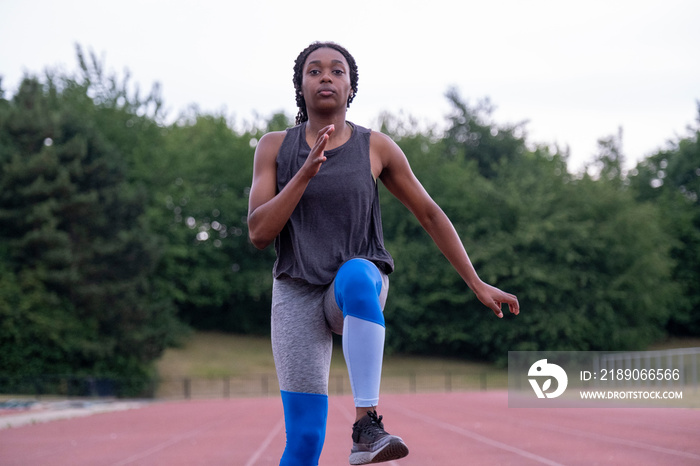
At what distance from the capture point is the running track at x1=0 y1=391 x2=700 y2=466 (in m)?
9.70

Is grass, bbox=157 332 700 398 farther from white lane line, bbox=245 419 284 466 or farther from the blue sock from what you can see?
the blue sock

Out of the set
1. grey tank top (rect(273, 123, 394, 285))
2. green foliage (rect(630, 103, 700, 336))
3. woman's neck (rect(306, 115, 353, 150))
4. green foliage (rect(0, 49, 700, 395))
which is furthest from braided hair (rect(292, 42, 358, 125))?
green foliage (rect(630, 103, 700, 336))

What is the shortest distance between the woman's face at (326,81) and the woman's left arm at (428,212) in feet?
0.67

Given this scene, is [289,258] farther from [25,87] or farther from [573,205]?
[573,205]

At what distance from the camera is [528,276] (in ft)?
153

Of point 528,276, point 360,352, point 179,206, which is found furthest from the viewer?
point 179,206

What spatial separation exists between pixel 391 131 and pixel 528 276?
14.6 meters

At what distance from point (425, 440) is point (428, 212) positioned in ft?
32.2

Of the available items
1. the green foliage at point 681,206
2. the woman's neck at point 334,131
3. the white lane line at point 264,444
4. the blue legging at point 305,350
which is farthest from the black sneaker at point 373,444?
the green foliage at point 681,206

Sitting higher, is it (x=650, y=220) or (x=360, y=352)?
(x=650, y=220)

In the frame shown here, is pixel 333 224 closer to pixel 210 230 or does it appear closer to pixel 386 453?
pixel 386 453

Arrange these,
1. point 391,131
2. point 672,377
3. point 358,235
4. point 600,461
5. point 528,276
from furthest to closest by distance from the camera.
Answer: point 391,131 < point 528,276 < point 672,377 < point 600,461 < point 358,235

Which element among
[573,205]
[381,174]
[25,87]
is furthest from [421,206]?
[573,205]

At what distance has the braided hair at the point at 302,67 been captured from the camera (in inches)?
131
